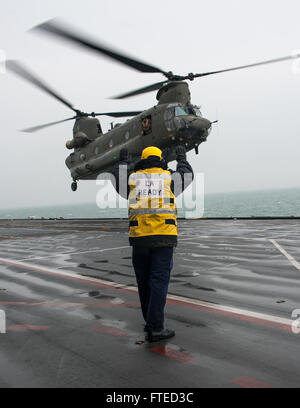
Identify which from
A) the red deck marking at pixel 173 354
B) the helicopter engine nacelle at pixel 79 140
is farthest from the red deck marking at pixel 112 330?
the helicopter engine nacelle at pixel 79 140

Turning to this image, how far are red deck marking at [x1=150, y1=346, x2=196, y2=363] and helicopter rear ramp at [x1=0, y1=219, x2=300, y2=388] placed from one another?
0.01 meters

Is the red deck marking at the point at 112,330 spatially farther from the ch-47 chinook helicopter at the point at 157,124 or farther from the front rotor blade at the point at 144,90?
the front rotor blade at the point at 144,90

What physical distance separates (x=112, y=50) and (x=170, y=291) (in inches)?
449

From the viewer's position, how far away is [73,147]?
28.7m

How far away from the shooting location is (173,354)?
353cm

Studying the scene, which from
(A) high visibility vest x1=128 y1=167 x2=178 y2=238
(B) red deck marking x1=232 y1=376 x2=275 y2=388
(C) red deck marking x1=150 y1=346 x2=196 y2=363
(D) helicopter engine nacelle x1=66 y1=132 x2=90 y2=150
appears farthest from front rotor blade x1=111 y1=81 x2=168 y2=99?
(B) red deck marking x1=232 y1=376 x2=275 y2=388

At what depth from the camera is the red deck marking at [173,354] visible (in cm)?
339

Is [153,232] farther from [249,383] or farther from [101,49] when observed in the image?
[101,49]

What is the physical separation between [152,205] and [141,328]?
1.50 m

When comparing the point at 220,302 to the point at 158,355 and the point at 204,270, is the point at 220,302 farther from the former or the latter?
the point at 204,270

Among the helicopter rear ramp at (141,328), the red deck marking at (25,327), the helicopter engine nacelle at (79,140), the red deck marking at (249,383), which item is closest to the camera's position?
the red deck marking at (249,383)

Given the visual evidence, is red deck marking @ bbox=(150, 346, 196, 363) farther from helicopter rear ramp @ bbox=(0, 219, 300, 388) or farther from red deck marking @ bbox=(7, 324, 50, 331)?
red deck marking @ bbox=(7, 324, 50, 331)

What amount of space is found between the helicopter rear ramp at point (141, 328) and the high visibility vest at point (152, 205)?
1.20m

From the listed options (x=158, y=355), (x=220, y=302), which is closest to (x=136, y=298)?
(x=220, y=302)
